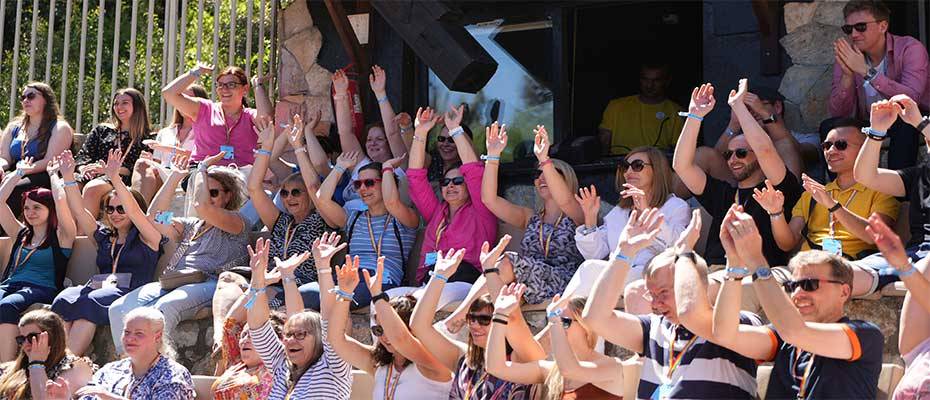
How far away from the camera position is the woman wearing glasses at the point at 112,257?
8094 mm

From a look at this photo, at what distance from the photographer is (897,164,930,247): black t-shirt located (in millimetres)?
6438

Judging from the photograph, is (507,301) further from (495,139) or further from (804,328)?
(495,139)

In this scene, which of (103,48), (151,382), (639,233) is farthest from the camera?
(103,48)

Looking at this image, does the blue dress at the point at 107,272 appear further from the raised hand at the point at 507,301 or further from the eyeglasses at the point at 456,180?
the raised hand at the point at 507,301

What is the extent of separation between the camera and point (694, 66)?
9.61 meters

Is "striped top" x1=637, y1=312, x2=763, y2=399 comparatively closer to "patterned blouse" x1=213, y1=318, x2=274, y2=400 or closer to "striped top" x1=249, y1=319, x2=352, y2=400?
"striped top" x1=249, y1=319, x2=352, y2=400

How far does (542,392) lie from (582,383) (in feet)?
0.64

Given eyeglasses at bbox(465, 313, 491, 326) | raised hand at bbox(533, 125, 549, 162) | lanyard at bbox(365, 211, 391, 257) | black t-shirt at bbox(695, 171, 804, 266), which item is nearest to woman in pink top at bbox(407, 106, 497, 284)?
lanyard at bbox(365, 211, 391, 257)

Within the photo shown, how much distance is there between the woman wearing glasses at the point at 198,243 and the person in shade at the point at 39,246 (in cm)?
58

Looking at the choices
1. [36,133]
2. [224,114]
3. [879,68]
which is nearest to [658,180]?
[879,68]

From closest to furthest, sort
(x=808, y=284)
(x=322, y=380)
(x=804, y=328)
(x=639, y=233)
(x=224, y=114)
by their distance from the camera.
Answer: (x=804, y=328), (x=808, y=284), (x=639, y=233), (x=322, y=380), (x=224, y=114)

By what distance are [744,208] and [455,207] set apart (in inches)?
64.7

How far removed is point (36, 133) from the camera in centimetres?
988

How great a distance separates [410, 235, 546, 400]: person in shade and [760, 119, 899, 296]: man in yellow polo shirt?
1.34 meters
